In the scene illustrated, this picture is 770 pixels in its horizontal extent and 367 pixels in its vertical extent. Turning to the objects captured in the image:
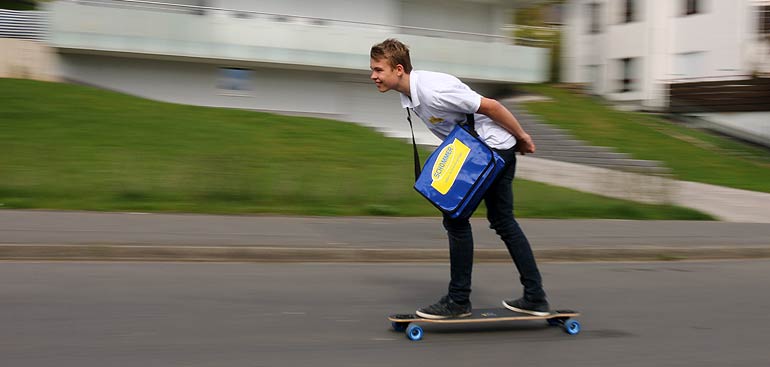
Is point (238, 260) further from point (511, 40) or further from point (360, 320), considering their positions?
point (511, 40)

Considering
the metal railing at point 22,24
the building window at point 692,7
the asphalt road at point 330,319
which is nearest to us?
the asphalt road at point 330,319

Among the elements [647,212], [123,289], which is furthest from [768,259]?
[123,289]

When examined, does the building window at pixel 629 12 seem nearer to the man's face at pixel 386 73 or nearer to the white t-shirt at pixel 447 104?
the white t-shirt at pixel 447 104

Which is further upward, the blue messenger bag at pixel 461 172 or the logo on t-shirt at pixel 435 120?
the logo on t-shirt at pixel 435 120

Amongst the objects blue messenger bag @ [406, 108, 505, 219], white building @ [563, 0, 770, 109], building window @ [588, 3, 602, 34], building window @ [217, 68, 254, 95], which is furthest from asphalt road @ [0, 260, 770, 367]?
building window @ [588, 3, 602, 34]

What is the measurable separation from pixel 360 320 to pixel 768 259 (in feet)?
20.9

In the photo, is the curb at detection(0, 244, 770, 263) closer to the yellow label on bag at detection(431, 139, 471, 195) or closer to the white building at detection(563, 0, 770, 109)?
the yellow label on bag at detection(431, 139, 471, 195)

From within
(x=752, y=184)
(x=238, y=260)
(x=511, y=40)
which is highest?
(x=511, y=40)

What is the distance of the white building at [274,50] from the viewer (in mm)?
23672

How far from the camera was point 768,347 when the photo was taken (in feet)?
17.4

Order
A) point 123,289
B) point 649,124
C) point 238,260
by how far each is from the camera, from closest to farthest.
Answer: point 123,289 < point 238,260 < point 649,124

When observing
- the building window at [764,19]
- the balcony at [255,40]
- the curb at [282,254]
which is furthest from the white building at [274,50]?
the curb at [282,254]

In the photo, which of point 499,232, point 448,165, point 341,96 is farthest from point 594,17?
point 448,165

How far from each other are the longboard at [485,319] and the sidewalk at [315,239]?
3.03 metres
